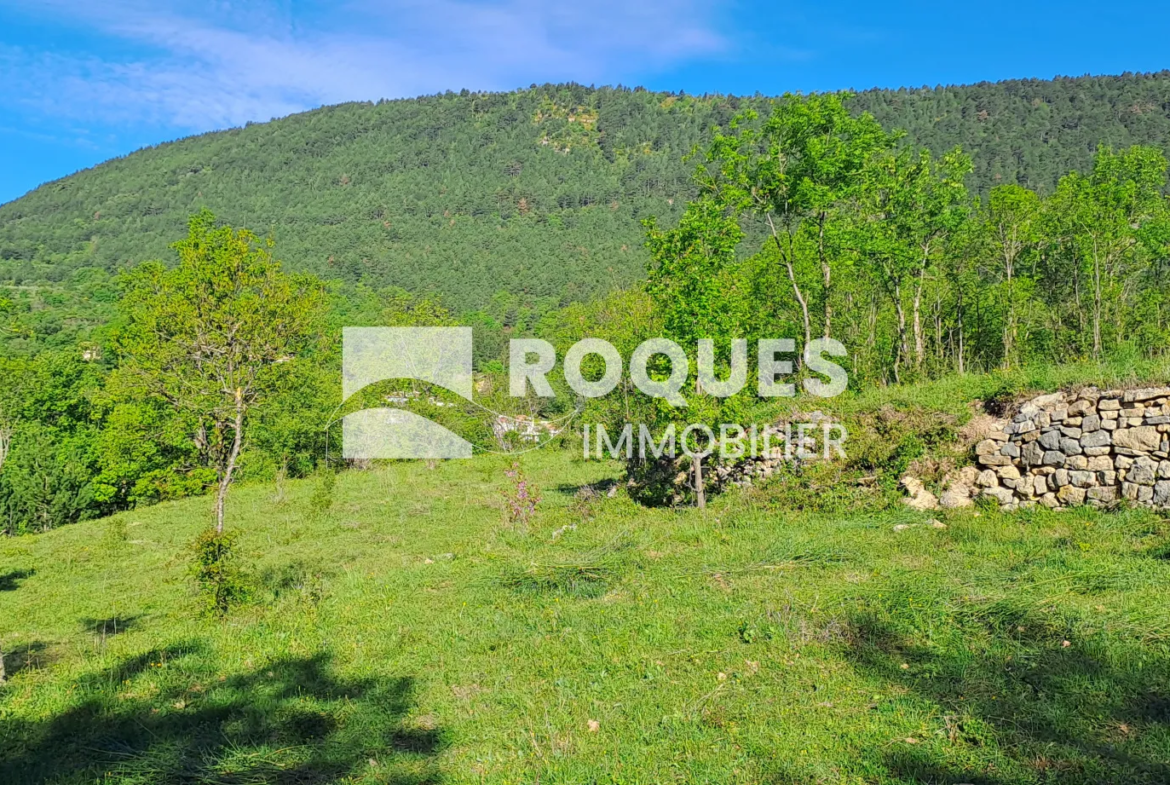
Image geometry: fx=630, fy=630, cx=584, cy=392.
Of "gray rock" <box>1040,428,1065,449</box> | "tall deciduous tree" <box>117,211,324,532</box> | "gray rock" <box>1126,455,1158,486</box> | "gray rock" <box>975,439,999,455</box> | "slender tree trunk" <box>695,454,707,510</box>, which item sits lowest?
"slender tree trunk" <box>695,454,707,510</box>

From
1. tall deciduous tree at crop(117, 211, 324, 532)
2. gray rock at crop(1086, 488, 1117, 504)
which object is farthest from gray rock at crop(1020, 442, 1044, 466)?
tall deciduous tree at crop(117, 211, 324, 532)

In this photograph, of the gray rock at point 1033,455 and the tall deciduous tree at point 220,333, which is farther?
the tall deciduous tree at point 220,333

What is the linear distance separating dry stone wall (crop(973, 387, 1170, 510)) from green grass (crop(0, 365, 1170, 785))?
23.8 inches

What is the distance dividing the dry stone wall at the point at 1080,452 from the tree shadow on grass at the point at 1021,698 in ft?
17.1

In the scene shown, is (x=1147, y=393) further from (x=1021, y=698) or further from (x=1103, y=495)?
(x=1021, y=698)

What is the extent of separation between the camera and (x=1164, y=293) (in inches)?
1292

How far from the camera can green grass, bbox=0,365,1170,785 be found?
5047mm

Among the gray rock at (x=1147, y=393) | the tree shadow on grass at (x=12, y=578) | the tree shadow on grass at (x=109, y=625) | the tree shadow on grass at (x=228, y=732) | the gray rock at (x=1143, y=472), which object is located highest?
the gray rock at (x=1147, y=393)

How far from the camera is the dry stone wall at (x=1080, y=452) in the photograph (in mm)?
9945

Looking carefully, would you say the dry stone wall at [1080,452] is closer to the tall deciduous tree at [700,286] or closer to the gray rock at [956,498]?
the gray rock at [956,498]

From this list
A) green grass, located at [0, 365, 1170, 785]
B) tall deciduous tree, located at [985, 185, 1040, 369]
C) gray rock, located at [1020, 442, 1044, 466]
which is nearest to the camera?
green grass, located at [0, 365, 1170, 785]

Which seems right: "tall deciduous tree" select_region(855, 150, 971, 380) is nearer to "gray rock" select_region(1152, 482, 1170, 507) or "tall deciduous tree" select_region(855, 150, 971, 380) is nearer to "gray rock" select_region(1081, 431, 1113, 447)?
"gray rock" select_region(1081, 431, 1113, 447)

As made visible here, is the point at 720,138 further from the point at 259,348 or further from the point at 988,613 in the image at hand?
the point at 988,613

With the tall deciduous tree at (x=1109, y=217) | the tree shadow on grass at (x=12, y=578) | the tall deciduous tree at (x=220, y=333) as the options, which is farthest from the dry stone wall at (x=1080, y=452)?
the tall deciduous tree at (x=1109, y=217)
